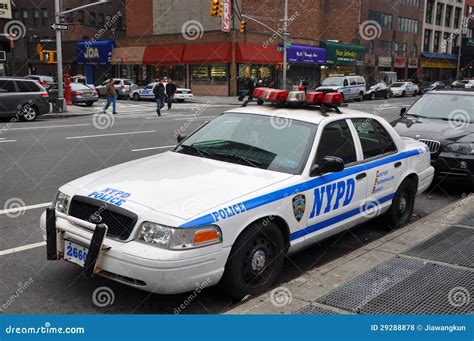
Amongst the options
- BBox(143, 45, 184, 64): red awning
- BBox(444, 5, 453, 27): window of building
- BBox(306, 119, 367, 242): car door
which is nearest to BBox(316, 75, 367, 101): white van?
BBox(143, 45, 184, 64): red awning

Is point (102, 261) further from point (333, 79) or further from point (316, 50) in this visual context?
point (316, 50)

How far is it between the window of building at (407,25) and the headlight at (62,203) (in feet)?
213

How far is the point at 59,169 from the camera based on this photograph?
372 inches

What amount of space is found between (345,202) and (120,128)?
1267 cm

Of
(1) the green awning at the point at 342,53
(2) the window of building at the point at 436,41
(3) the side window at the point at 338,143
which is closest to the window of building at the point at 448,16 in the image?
(2) the window of building at the point at 436,41

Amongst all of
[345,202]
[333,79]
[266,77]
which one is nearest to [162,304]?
[345,202]

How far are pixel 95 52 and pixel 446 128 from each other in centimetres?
4636

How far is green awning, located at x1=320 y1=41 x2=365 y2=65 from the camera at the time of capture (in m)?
49.0

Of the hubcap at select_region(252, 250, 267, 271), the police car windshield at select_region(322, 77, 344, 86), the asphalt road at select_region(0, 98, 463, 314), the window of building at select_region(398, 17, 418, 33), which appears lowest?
the asphalt road at select_region(0, 98, 463, 314)

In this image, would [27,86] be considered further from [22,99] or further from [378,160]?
[378,160]

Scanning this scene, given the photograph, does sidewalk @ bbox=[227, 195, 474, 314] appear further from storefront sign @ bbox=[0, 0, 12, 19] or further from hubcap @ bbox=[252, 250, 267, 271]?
storefront sign @ bbox=[0, 0, 12, 19]

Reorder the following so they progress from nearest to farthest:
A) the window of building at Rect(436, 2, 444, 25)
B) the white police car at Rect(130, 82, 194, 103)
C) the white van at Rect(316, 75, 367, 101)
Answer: the white police car at Rect(130, 82, 194, 103) < the white van at Rect(316, 75, 367, 101) < the window of building at Rect(436, 2, 444, 25)

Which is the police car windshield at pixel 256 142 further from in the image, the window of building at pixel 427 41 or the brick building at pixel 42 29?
the window of building at pixel 427 41

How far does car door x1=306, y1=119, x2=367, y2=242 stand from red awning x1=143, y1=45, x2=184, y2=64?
1540 inches
